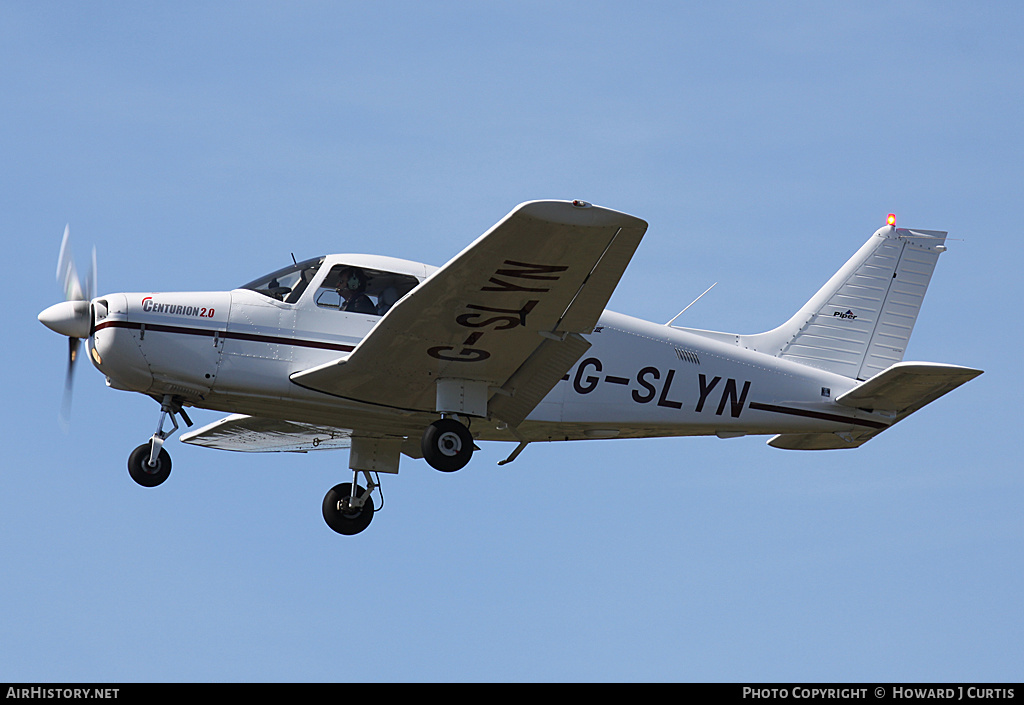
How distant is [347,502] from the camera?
17172 millimetres

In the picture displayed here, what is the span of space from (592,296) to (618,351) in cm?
244

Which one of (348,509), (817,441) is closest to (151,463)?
(348,509)

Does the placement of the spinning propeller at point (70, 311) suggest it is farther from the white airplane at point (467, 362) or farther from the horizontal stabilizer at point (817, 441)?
the horizontal stabilizer at point (817, 441)

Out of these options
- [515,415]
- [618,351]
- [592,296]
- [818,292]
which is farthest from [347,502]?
[818,292]

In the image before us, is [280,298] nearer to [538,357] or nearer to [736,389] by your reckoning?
[538,357]

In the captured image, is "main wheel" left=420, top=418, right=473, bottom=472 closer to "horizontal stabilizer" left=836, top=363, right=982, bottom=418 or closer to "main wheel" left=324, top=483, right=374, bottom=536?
"main wheel" left=324, top=483, right=374, bottom=536

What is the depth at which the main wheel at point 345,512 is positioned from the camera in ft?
56.3

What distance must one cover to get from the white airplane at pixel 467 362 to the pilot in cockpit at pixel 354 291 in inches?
0.7

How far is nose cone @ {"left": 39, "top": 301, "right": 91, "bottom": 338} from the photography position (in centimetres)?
1451

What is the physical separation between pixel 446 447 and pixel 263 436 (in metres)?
4.56

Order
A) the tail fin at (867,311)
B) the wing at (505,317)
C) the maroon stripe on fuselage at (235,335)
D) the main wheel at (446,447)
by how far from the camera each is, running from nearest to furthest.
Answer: the wing at (505,317) < the maroon stripe on fuselage at (235,335) < the main wheel at (446,447) < the tail fin at (867,311)

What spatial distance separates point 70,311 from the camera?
47.6ft

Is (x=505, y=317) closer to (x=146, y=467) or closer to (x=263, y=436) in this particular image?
(x=146, y=467)

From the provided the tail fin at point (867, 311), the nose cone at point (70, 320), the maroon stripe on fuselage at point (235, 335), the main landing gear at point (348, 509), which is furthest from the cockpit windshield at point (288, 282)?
the tail fin at point (867, 311)
